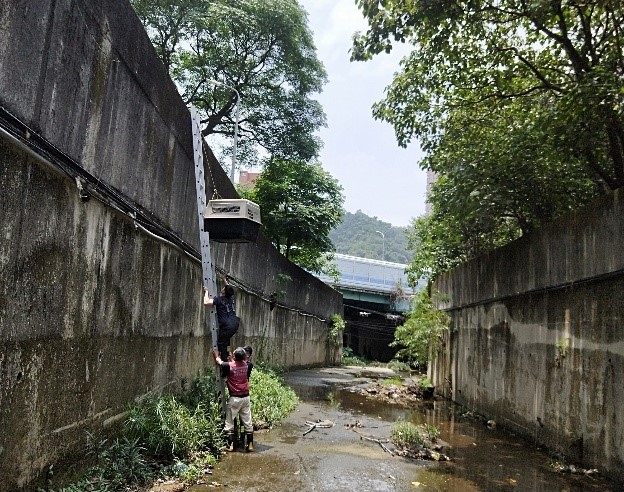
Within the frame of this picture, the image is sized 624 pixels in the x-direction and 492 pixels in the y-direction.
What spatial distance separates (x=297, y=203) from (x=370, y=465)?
16.2m

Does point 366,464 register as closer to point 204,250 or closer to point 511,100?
point 204,250

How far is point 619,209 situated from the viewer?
714 cm

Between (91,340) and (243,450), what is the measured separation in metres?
3.14

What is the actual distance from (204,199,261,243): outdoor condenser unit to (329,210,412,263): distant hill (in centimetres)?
7941

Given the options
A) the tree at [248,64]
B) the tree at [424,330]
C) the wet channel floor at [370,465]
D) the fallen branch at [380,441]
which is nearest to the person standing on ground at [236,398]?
the wet channel floor at [370,465]

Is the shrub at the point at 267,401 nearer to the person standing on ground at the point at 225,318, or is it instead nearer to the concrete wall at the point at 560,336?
the person standing on ground at the point at 225,318

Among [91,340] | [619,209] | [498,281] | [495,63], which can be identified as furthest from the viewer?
[498,281]

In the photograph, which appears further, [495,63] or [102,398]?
[495,63]

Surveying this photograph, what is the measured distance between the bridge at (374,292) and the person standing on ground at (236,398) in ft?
92.8

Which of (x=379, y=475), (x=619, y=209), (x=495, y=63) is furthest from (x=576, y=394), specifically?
(x=495, y=63)

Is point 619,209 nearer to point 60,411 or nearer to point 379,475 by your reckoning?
point 379,475

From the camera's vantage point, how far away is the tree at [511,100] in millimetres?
7691

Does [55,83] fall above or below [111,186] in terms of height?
above

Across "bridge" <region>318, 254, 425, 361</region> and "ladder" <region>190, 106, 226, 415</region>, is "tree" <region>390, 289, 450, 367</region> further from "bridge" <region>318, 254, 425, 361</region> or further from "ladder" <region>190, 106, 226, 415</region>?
"bridge" <region>318, 254, 425, 361</region>
